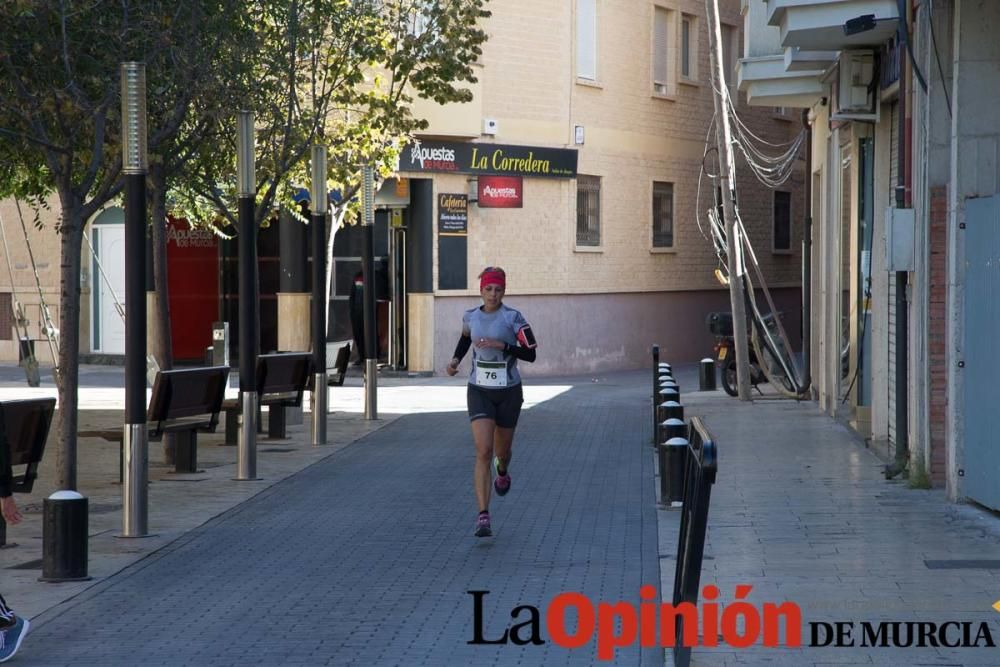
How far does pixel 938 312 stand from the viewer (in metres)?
12.0

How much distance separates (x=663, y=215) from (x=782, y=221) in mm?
5834

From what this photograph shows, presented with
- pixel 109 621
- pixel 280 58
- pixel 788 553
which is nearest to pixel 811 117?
pixel 280 58

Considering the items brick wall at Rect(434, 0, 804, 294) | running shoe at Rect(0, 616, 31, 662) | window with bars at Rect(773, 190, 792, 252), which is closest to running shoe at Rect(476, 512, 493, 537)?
running shoe at Rect(0, 616, 31, 662)

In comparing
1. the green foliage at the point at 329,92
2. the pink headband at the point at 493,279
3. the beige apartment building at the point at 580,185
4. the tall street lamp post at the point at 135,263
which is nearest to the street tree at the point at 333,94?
the green foliage at the point at 329,92

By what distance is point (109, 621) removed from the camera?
8.20 meters

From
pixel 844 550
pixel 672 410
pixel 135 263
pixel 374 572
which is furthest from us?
pixel 672 410

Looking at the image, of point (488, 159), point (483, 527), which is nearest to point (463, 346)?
point (483, 527)

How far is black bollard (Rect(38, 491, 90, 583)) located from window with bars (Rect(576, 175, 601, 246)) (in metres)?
22.9

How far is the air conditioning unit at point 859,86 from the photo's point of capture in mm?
16250

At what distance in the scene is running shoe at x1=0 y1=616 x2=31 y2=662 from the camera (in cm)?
715

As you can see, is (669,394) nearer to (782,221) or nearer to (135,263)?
(135,263)

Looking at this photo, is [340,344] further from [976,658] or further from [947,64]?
[976,658]

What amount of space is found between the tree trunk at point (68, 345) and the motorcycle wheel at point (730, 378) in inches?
509

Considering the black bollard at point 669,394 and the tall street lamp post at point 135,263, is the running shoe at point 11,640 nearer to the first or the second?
the tall street lamp post at point 135,263
